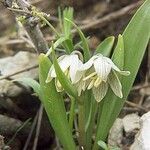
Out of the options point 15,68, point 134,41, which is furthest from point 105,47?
point 15,68

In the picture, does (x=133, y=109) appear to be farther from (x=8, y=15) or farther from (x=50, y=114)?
(x=8, y=15)

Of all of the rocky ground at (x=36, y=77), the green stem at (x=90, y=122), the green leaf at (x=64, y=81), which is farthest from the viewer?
the rocky ground at (x=36, y=77)

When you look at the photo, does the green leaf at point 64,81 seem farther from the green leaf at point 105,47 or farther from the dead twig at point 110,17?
the dead twig at point 110,17

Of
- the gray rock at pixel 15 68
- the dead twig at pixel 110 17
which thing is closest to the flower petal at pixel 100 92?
the gray rock at pixel 15 68

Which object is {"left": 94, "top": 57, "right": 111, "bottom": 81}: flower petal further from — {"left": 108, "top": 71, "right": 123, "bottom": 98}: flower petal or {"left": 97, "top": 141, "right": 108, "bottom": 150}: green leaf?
{"left": 97, "top": 141, "right": 108, "bottom": 150}: green leaf

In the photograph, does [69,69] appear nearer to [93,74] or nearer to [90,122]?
[93,74]

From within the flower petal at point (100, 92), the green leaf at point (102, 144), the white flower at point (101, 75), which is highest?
the white flower at point (101, 75)

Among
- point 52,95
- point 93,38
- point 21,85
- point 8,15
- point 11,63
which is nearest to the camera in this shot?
point 52,95

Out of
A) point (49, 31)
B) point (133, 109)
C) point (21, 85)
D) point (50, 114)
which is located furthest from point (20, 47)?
point (50, 114)
